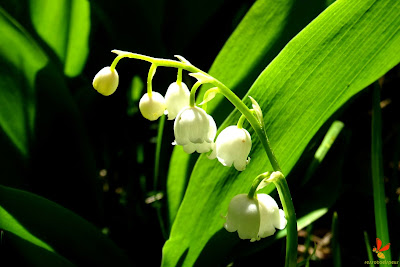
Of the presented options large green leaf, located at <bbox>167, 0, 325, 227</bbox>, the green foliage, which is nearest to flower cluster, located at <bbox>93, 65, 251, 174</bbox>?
the green foliage

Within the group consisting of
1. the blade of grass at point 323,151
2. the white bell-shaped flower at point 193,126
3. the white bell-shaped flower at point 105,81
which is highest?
the white bell-shaped flower at point 105,81

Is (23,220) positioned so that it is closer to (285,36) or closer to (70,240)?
(70,240)

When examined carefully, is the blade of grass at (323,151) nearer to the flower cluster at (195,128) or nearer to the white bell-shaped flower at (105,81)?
the flower cluster at (195,128)

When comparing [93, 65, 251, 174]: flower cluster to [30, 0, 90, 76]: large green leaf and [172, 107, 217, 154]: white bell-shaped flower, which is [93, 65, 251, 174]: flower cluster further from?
[30, 0, 90, 76]: large green leaf

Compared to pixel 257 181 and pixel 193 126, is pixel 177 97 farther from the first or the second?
pixel 257 181

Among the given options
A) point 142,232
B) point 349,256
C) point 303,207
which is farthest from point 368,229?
point 142,232

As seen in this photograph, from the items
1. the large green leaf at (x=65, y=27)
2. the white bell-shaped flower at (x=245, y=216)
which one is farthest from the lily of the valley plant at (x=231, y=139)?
the large green leaf at (x=65, y=27)
